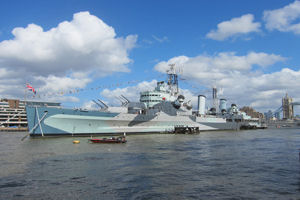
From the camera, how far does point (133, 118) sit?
43250mm

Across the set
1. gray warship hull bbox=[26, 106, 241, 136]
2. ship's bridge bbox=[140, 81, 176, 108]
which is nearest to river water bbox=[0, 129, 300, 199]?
Result: gray warship hull bbox=[26, 106, 241, 136]

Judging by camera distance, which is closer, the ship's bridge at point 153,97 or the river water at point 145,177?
the river water at point 145,177

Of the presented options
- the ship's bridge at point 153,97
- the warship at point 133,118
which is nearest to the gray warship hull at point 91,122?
the warship at point 133,118

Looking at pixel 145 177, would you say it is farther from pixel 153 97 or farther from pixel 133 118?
pixel 153 97

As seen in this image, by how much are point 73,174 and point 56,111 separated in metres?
21.6

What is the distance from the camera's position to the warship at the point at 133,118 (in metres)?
33.2

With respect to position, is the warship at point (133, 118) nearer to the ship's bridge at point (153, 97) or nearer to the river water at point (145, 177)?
the ship's bridge at point (153, 97)

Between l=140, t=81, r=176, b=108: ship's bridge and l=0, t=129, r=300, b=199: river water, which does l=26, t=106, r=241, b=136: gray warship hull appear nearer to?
l=140, t=81, r=176, b=108: ship's bridge

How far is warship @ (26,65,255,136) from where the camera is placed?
33.2 meters

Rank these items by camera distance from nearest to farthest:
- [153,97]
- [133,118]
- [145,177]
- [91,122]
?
[145,177] → [91,122] → [133,118] → [153,97]

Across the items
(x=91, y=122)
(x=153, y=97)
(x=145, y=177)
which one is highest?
(x=153, y=97)

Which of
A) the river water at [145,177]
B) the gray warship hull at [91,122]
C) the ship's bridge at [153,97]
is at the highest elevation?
the ship's bridge at [153,97]

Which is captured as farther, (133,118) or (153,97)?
(153,97)

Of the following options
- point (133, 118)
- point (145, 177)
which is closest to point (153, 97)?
point (133, 118)
